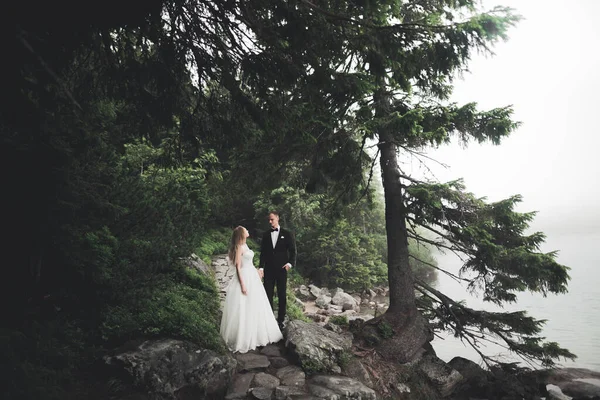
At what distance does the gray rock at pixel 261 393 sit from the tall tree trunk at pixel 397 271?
3197 millimetres

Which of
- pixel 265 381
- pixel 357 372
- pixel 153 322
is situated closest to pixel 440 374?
pixel 357 372

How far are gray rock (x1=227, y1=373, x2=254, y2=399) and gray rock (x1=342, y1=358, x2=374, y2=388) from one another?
5.98ft

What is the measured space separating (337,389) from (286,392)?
833mm

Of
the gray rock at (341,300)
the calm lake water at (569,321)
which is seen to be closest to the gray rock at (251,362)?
the calm lake water at (569,321)

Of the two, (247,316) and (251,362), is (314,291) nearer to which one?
(247,316)

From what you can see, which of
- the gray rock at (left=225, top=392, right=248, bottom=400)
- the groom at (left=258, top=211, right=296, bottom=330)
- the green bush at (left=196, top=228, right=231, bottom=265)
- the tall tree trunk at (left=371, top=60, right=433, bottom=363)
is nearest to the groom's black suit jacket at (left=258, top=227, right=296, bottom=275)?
the groom at (left=258, top=211, right=296, bottom=330)

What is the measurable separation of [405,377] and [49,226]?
6539mm

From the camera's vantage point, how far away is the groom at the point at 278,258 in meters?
6.34

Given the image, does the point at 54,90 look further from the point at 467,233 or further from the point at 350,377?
the point at 467,233

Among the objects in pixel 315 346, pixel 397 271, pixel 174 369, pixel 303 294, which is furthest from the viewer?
pixel 303 294

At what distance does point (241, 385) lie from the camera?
459cm

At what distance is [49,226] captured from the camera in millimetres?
2939

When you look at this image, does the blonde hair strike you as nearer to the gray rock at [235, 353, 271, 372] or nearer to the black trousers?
the black trousers

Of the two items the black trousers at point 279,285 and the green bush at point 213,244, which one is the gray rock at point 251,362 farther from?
the green bush at point 213,244
